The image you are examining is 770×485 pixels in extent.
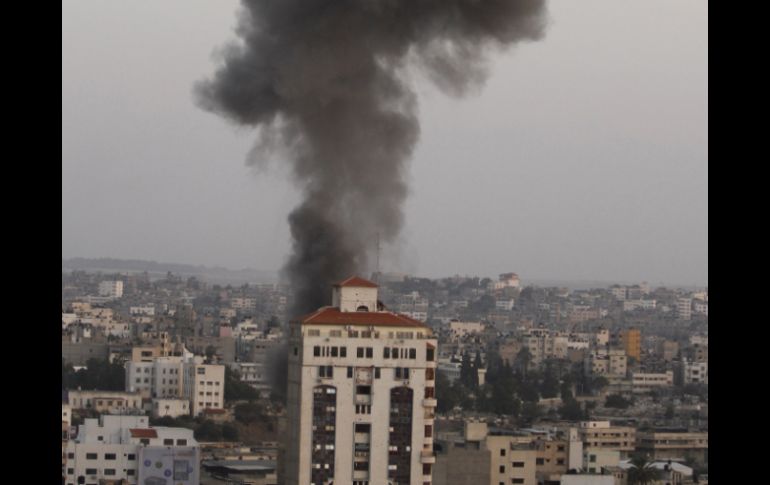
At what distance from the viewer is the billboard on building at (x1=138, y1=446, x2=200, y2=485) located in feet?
66.7

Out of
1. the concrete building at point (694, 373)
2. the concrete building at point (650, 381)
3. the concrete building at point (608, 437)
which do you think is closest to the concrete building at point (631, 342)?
the concrete building at point (650, 381)

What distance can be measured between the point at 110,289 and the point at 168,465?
38.0m

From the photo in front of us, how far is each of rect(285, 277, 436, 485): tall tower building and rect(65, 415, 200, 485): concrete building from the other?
195 inches

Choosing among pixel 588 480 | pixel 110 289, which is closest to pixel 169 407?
pixel 588 480

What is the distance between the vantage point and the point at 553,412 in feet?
113

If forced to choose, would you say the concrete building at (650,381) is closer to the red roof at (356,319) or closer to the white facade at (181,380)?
the white facade at (181,380)

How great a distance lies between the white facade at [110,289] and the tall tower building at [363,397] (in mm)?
42528

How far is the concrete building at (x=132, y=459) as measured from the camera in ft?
67.3

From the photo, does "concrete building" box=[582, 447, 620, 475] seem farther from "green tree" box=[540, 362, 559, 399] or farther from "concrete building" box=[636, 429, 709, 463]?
"green tree" box=[540, 362, 559, 399]

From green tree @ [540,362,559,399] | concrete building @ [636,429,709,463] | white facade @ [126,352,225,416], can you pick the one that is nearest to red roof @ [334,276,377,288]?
concrete building @ [636,429,709,463]

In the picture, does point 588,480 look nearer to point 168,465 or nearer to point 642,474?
point 642,474

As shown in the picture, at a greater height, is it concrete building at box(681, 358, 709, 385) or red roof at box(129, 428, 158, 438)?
concrete building at box(681, 358, 709, 385)

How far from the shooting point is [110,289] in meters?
58.2
